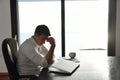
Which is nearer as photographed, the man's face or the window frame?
the man's face

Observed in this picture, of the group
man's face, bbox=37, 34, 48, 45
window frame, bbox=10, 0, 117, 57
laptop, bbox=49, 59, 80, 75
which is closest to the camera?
laptop, bbox=49, 59, 80, 75

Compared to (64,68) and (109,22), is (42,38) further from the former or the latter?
(109,22)

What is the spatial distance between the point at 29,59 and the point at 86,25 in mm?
2416

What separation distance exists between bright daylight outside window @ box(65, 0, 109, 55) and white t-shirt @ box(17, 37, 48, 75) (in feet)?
7.17

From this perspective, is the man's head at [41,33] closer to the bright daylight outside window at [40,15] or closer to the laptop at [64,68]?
the laptop at [64,68]


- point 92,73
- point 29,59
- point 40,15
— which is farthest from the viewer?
point 40,15

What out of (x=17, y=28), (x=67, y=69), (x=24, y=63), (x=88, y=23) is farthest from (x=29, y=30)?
(x=67, y=69)

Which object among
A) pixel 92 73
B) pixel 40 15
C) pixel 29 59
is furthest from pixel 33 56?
pixel 40 15

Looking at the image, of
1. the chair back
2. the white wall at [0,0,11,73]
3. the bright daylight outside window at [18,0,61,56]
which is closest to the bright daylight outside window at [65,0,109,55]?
the bright daylight outside window at [18,0,61,56]

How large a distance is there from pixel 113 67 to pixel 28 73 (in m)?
0.87

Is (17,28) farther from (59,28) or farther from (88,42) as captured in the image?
(88,42)

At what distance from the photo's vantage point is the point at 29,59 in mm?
2023

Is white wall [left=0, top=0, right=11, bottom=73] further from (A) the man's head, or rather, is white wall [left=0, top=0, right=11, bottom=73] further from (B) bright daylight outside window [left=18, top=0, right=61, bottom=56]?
(A) the man's head

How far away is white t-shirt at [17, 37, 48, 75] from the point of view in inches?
77.5
